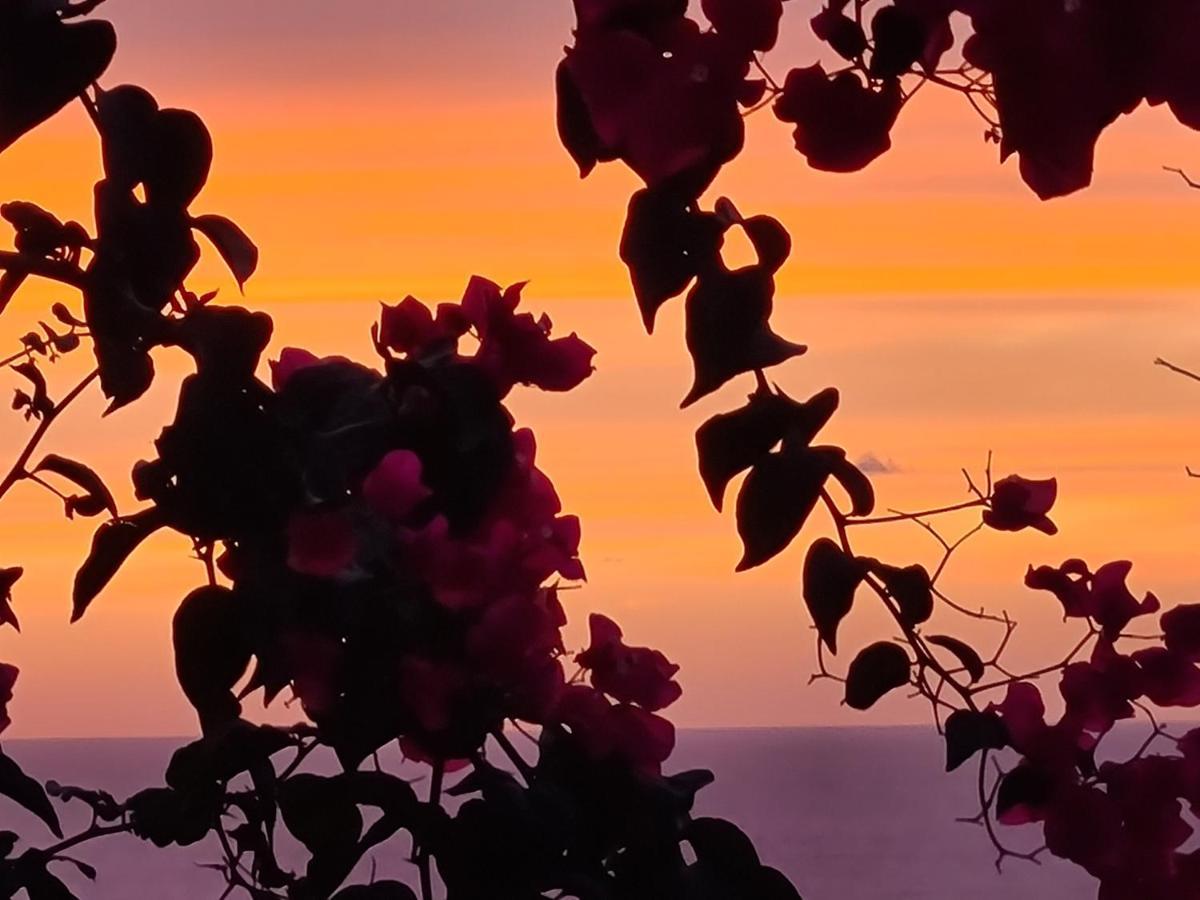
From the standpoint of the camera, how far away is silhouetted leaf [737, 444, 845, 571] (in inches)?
20.7

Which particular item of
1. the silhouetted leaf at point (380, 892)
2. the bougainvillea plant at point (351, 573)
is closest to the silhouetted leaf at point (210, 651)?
the bougainvillea plant at point (351, 573)

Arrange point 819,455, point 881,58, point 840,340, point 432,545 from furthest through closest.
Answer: point 840,340, point 432,545, point 819,455, point 881,58

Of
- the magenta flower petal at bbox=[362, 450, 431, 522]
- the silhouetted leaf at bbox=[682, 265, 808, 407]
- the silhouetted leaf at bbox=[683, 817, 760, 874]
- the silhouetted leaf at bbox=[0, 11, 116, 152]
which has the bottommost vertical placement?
the silhouetted leaf at bbox=[683, 817, 760, 874]

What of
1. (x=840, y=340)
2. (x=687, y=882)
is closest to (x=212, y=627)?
(x=687, y=882)

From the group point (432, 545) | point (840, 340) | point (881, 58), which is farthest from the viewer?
point (840, 340)

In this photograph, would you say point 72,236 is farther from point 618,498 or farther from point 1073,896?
point 1073,896

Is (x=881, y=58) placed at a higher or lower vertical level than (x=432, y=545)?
higher

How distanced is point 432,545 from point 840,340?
22 cm

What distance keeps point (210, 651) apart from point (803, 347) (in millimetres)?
268

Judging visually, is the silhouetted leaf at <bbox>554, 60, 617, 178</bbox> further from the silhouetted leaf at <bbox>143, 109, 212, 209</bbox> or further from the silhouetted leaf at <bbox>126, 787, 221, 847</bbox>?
the silhouetted leaf at <bbox>126, 787, 221, 847</bbox>

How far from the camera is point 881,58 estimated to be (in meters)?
0.45

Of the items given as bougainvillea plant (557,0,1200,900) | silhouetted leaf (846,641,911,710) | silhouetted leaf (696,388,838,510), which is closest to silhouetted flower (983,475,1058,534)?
bougainvillea plant (557,0,1200,900)

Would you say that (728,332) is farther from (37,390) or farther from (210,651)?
(37,390)

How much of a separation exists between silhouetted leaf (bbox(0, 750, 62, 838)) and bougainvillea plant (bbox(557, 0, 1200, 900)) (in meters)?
0.34
